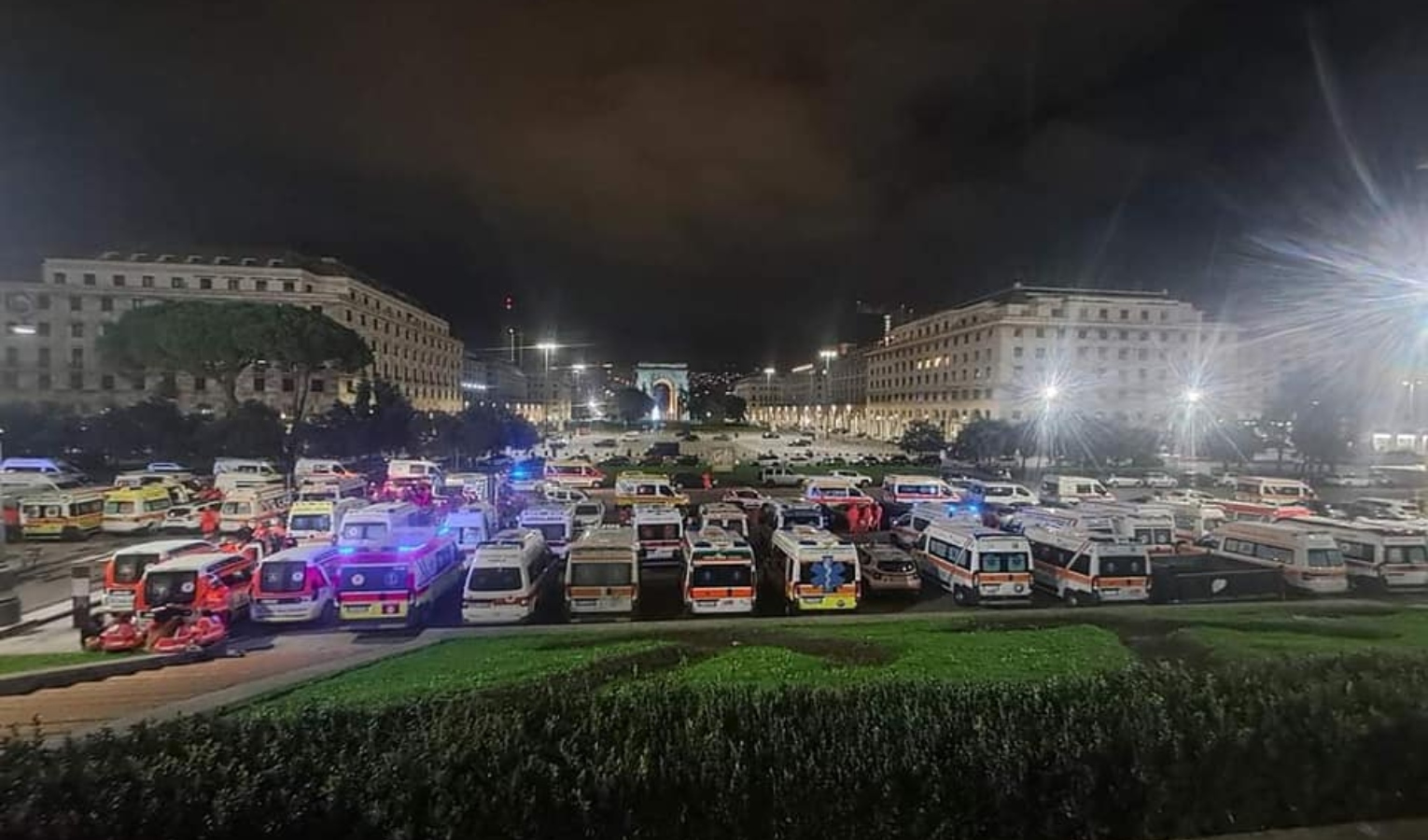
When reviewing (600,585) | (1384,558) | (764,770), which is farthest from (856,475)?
(764,770)

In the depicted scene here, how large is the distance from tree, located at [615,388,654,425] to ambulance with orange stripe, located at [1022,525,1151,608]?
123 m

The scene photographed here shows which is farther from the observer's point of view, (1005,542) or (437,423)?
(437,423)

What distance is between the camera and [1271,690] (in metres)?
6.27

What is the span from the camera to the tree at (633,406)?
5541 inches

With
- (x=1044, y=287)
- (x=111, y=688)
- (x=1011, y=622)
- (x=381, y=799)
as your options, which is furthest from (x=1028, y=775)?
(x=1044, y=287)

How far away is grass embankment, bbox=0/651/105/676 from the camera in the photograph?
11.1 metres

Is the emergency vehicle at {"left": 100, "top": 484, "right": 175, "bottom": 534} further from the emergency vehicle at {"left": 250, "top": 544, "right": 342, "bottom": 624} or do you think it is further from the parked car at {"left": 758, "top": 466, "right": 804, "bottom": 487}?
the parked car at {"left": 758, "top": 466, "right": 804, "bottom": 487}

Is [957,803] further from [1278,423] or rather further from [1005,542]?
[1278,423]

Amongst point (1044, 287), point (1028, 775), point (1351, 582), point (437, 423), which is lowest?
point (1351, 582)

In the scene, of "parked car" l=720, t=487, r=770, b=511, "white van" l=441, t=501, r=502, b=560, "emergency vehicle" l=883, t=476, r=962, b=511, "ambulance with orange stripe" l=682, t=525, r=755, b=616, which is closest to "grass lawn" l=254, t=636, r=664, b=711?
"ambulance with orange stripe" l=682, t=525, r=755, b=616

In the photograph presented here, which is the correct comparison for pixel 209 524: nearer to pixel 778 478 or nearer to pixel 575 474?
pixel 575 474

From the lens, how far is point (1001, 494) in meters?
31.1

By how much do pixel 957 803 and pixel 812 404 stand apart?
6156 inches

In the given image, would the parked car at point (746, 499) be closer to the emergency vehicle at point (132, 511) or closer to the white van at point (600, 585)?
the white van at point (600, 585)
